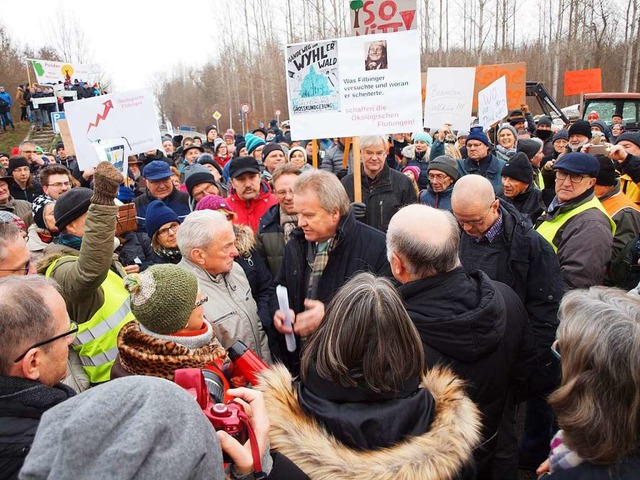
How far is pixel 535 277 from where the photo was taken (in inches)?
114

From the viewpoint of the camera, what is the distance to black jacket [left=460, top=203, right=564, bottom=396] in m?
2.85

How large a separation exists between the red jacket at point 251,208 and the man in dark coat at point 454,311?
2.40 meters

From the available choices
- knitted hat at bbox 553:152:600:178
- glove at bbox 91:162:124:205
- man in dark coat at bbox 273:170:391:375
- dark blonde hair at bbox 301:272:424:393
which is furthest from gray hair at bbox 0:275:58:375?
knitted hat at bbox 553:152:600:178

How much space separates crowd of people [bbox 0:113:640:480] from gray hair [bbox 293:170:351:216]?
0.5 inches

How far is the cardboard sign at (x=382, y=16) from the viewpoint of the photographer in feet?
14.3

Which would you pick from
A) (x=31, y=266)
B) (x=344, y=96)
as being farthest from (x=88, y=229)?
(x=344, y=96)

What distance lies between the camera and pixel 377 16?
175 inches

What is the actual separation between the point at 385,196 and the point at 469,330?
2896mm

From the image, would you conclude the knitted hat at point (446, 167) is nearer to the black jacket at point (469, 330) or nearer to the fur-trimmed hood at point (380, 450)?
the black jacket at point (469, 330)

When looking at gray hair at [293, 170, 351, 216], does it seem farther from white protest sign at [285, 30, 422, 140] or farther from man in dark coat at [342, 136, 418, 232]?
man in dark coat at [342, 136, 418, 232]

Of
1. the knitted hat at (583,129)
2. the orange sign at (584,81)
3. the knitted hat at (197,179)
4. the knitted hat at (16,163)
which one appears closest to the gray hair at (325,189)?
the knitted hat at (197,179)

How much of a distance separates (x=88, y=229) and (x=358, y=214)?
7.13 ft

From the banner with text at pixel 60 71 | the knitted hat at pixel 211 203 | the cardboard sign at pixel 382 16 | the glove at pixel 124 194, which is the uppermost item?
the banner with text at pixel 60 71

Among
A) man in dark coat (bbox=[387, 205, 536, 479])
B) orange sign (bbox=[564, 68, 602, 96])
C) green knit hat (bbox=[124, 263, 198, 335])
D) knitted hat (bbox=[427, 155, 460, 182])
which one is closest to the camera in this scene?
green knit hat (bbox=[124, 263, 198, 335])
